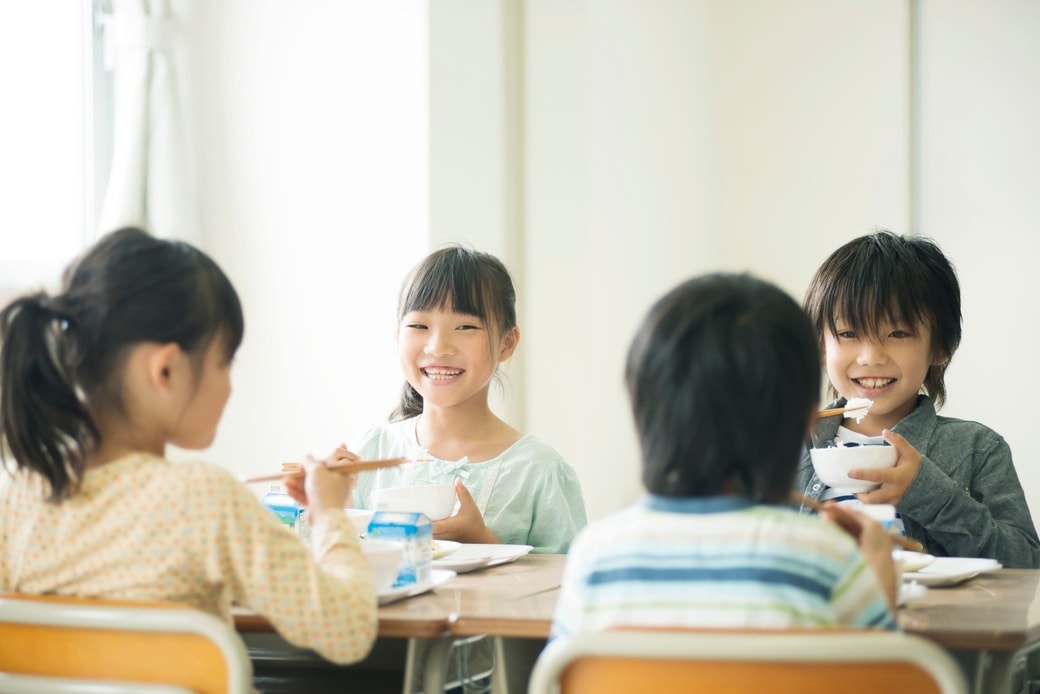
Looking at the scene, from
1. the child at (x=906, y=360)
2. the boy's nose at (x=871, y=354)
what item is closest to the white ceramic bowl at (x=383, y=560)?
the child at (x=906, y=360)

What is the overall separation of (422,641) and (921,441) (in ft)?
3.72

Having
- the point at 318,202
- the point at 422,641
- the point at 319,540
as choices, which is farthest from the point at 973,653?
the point at 318,202

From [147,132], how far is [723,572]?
8.25 feet

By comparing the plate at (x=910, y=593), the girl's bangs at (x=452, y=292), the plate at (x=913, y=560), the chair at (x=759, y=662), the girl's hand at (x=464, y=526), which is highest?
the girl's bangs at (x=452, y=292)

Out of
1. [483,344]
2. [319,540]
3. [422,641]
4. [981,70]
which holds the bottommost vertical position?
[422,641]

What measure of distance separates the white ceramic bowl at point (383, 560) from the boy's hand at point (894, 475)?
28.2 inches

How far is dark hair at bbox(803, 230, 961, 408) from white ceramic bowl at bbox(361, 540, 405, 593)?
1.05 meters

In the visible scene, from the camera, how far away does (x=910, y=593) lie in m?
1.44

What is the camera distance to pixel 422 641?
143cm

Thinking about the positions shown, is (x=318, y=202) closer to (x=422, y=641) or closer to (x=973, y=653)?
(x=422, y=641)

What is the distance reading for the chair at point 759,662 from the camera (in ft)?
3.31

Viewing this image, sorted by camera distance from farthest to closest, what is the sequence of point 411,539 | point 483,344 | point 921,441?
point 483,344
point 921,441
point 411,539

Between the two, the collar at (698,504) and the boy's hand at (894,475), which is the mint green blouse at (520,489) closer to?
the boy's hand at (894,475)

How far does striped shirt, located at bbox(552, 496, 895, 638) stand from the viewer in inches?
43.5
